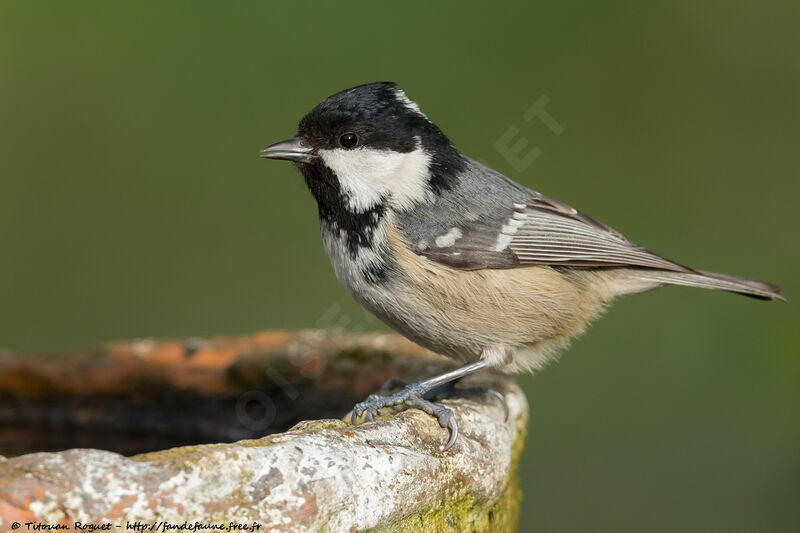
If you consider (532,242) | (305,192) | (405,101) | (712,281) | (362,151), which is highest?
(305,192)

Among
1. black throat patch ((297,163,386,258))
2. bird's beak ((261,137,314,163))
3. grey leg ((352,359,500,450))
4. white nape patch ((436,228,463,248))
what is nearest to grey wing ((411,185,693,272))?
white nape patch ((436,228,463,248))

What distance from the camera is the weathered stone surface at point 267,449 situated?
134 cm

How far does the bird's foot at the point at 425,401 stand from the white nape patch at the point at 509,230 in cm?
45

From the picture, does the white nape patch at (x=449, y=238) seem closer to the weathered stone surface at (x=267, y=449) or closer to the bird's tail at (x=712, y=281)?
the weathered stone surface at (x=267, y=449)

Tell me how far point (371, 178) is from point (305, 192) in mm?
2416

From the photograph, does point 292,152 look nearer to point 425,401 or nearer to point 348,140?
point 348,140

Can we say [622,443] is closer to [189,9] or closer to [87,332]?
[87,332]

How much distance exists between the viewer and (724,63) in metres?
4.82

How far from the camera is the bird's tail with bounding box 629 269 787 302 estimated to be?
2789 mm

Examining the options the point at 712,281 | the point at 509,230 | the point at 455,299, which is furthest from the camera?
the point at 712,281

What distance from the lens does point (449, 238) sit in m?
2.52

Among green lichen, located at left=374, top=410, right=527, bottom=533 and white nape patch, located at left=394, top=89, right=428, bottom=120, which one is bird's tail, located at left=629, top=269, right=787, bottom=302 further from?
white nape patch, located at left=394, top=89, right=428, bottom=120

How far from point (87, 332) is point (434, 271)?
3.19 metres

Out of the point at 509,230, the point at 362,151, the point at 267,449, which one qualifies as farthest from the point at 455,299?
the point at 267,449
